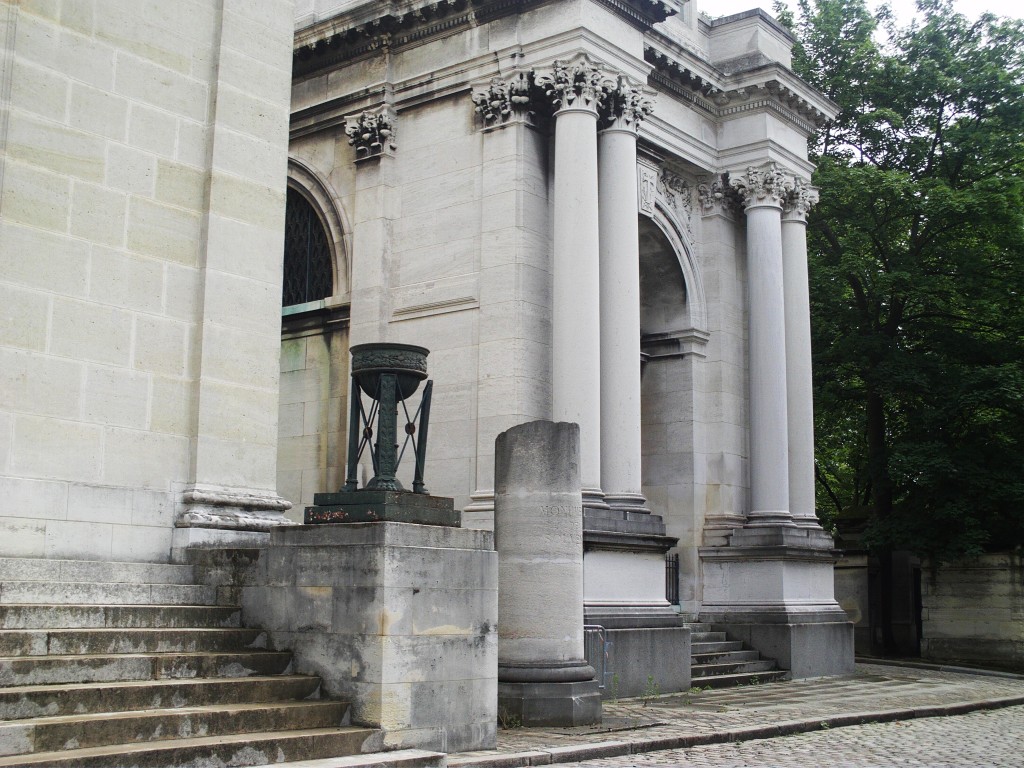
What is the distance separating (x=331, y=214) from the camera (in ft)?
77.3

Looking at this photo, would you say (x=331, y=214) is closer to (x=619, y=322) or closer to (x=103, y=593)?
(x=619, y=322)

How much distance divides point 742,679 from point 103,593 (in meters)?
13.3

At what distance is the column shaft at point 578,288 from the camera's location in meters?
19.3

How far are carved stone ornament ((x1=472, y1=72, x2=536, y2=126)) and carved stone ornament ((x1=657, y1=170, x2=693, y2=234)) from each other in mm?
4729

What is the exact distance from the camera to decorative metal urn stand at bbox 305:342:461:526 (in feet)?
36.6

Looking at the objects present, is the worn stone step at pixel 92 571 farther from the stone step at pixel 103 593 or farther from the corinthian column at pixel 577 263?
the corinthian column at pixel 577 263

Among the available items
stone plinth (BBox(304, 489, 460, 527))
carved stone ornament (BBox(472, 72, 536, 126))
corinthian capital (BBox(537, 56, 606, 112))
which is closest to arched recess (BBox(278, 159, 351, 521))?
carved stone ornament (BBox(472, 72, 536, 126))

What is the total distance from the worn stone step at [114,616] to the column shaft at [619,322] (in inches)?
369

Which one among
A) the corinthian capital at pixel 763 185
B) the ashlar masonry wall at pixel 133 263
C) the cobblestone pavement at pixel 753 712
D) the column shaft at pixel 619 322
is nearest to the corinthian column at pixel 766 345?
the corinthian capital at pixel 763 185

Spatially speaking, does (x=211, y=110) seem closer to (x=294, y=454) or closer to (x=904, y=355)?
(x=294, y=454)

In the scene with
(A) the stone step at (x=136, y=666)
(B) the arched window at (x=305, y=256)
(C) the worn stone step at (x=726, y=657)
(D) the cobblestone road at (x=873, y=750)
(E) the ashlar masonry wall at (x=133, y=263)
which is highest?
(B) the arched window at (x=305, y=256)

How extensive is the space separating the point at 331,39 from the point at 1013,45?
17596mm

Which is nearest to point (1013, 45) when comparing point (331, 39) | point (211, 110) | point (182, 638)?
point (331, 39)

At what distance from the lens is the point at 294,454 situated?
2312cm
